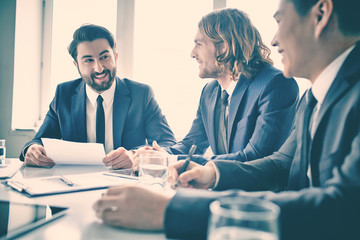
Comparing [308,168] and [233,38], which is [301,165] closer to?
[308,168]

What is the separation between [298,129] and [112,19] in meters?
3.28

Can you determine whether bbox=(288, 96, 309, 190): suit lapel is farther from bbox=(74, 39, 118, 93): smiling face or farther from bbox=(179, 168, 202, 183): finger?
bbox=(74, 39, 118, 93): smiling face

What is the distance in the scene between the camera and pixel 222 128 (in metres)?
2.12

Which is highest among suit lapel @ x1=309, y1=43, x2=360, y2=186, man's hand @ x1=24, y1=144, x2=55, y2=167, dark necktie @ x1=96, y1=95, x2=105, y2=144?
suit lapel @ x1=309, y1=43, x2=360, y2=186

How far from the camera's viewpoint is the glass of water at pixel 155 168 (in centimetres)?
107

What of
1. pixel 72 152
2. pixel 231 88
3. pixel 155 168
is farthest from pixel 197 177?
pixel 231 88

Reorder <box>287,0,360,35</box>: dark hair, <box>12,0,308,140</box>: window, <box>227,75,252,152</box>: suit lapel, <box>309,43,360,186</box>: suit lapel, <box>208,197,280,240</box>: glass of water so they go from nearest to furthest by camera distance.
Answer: <box>208,197,280,240</box>: glass of water
<box>309,43,360,186</box>: suit lapel
<box>287,0,360,35</box>: dark hair
<box>227,75,252,152</box>: suit lapel
<box>12,0,308,140</box>: window

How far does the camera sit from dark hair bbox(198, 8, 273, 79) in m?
2.16

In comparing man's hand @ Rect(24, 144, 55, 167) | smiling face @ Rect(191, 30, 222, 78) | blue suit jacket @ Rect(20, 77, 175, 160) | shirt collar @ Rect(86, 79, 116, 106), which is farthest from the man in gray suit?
shirt collar @ Rect(86, 79, 116, 106)

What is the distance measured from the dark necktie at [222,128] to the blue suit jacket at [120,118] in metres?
0.37

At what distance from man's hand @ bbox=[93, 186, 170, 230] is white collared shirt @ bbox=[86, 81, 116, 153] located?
1597mm

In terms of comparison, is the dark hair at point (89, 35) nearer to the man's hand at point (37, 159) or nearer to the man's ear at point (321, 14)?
the man's hand at point (37, 159)

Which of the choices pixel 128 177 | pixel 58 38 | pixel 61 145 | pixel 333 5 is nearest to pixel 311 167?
pixel 333 5

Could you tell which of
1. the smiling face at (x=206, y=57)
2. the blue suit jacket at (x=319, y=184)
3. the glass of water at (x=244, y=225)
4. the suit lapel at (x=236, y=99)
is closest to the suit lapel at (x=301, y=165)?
the blue suit jacket at (x=319, y=184)
